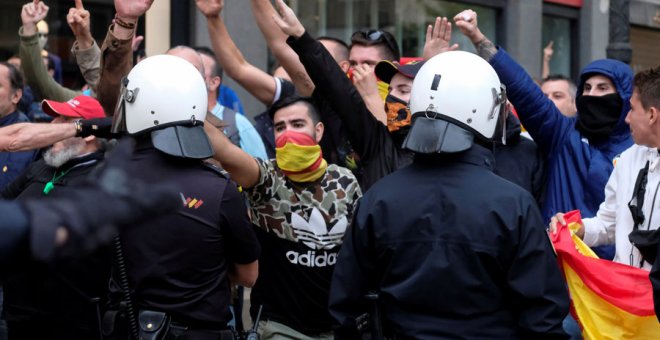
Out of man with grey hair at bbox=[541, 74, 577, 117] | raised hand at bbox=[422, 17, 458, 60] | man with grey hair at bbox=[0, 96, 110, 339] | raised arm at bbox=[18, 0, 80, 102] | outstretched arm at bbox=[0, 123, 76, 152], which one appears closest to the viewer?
outstretched arm at bbox=[0, 123, 76, 152]

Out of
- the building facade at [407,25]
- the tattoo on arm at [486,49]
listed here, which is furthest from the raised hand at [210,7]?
the building facade at [407,25]

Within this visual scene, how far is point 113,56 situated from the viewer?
16.4 ft

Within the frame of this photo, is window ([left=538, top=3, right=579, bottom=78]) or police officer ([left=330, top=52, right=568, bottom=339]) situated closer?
police officer ([left=330, top=52, right=568, bottom=339])

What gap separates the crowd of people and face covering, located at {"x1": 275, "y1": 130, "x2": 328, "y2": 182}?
1 cm

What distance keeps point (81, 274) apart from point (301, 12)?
774cm

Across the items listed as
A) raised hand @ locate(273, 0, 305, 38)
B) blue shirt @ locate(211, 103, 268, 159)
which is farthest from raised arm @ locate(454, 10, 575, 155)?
blue shirt @ locate(211, 103, 268, 159)

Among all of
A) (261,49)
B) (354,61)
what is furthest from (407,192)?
(261,49)

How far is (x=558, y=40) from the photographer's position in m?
16.6

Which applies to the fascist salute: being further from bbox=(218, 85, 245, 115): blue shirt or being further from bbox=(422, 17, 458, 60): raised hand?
bbox=(218, 85, 245, 115): blue shirt

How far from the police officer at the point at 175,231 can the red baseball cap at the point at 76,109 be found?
0.79 metres

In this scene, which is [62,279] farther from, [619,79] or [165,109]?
[619,79]

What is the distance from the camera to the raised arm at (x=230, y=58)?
5922 millimetres

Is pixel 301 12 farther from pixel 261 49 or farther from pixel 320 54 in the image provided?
pixel 320 54

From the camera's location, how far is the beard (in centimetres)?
496
